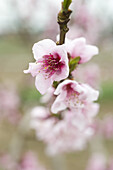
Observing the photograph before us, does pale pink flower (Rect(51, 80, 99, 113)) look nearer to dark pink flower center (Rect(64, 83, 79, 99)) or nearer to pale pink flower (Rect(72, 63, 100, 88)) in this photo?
dark pink flower center (Rect(64, 83, 79, 99))

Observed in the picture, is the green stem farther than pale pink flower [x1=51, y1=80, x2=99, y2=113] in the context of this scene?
No

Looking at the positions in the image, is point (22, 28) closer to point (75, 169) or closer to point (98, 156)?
point (98, 156)

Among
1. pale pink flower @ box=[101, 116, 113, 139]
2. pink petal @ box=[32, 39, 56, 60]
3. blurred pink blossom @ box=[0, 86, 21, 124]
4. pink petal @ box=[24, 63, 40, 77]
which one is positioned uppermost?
blurred pink blossom @ box=[0, 86, 21, 124]

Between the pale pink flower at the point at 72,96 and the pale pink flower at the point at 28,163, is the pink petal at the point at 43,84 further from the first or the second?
the pale pink flower at the point at 28,163

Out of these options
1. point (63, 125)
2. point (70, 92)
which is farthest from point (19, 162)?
point (70, 92)

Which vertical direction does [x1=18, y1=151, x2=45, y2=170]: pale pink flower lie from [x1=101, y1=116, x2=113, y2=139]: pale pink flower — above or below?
below

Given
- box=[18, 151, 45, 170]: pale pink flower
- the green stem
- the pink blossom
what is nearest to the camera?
the green stem

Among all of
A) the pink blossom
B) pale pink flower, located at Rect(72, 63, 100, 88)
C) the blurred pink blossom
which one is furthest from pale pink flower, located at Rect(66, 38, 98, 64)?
the blurred pink blossom

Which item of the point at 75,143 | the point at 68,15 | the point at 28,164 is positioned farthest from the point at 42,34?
the point at 68,15

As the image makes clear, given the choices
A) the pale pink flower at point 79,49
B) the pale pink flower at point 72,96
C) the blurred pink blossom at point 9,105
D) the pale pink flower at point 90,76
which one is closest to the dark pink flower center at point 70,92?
the pale pink flower at point 72,96

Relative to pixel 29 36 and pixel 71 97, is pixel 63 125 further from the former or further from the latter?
pixel 29 36
